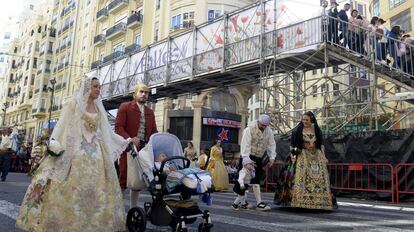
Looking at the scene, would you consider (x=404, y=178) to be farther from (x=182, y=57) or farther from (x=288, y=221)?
(x=182, y=57)

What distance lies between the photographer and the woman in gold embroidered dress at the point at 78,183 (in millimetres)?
3650

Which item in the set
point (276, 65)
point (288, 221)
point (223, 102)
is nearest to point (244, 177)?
point (288, 221)

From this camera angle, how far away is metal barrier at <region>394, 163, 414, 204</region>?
9.55 metres

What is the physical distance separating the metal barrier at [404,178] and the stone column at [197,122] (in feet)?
68.9

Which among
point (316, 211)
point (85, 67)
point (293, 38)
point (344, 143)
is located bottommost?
point (316, 211)

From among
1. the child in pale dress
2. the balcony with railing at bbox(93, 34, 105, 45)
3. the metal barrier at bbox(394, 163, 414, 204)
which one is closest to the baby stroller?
the child in pale dress

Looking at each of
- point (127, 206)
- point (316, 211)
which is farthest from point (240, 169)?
point (127, 206)

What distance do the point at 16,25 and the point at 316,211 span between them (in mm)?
96964

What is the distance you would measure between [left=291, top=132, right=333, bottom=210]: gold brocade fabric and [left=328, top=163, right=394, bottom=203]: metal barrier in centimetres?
389

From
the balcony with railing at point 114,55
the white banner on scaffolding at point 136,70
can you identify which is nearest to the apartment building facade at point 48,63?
the balcony with railing at point 114,55

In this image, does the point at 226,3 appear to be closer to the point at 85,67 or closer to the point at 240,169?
the point at 85,67

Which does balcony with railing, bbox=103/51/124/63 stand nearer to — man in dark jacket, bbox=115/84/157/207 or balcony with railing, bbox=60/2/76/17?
balcony with railing, bbox=60/2/76/17

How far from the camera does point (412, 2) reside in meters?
28.3

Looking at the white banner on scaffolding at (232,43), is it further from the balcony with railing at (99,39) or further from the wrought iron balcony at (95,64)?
the balcony with railing at (99,39)
